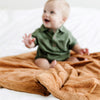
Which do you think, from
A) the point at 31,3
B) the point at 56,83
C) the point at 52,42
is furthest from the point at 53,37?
the point at 31,3

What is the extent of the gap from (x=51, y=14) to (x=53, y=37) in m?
0.16

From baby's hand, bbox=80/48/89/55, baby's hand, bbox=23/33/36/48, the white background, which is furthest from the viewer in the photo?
the white background

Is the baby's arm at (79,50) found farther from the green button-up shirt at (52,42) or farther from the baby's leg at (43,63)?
the baby's leg at (43,63)

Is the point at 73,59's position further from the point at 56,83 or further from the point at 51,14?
the point at 56,83

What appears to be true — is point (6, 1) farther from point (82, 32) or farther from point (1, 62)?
point (1, 62)

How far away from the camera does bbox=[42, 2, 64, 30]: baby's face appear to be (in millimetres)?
1329

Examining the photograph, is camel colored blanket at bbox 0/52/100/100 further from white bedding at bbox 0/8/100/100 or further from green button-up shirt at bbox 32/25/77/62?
white bedding at bbox 0/8/100/100

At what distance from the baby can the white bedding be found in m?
0.25

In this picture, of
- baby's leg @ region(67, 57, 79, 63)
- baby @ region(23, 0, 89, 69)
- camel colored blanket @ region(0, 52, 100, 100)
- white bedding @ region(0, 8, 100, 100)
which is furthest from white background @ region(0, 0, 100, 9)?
camel colored blanket @ region(0, 52, 100, 100)

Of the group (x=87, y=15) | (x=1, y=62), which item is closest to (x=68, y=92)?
(x=1, y=62)

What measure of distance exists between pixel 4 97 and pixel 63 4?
Answer: 0.78 meters

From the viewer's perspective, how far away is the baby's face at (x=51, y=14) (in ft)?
4.36

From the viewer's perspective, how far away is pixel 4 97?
86cm

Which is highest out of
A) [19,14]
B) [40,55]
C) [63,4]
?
[63,4]
